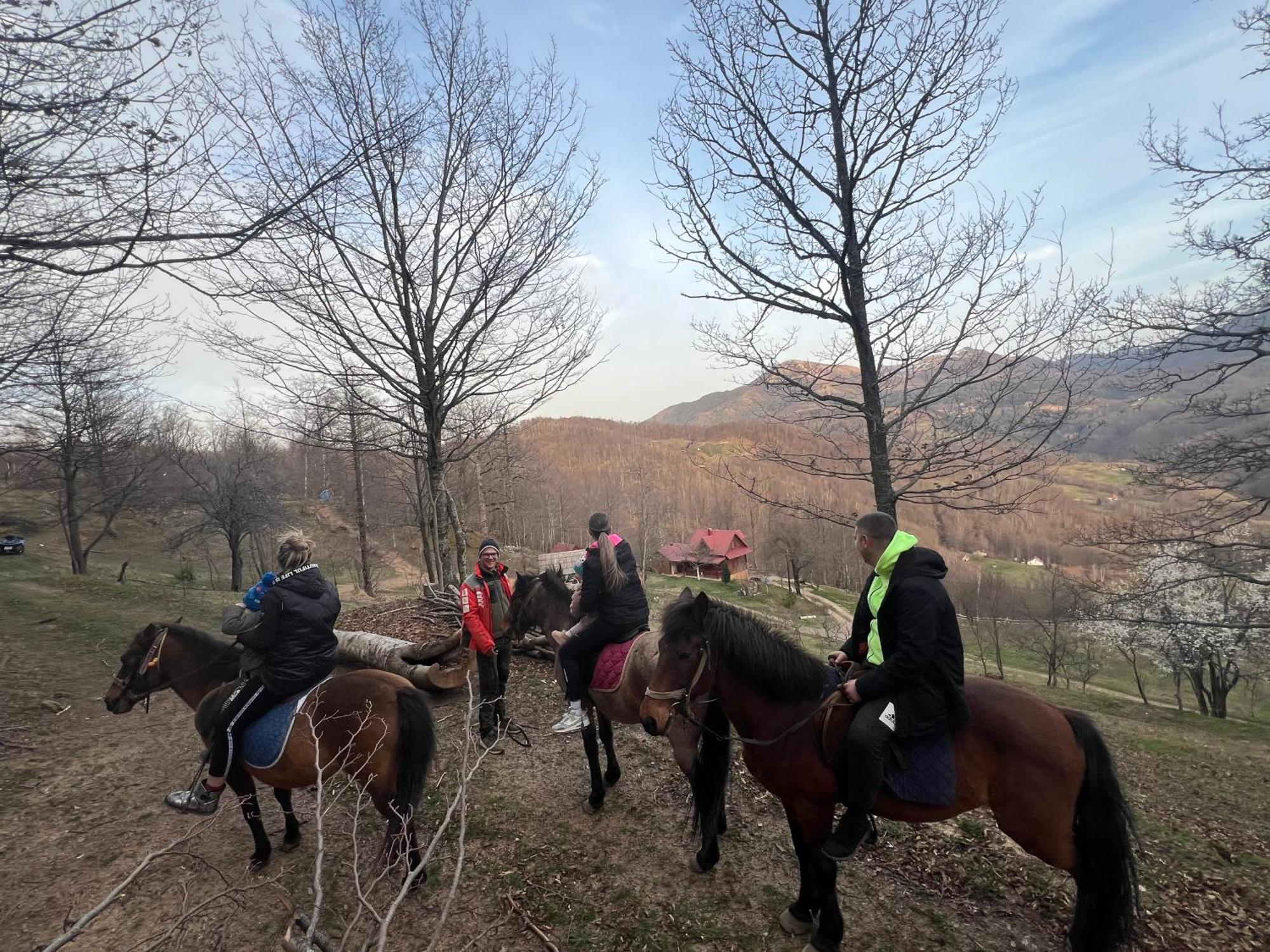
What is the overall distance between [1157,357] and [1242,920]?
24.5 ft

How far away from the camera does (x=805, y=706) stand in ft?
11.4

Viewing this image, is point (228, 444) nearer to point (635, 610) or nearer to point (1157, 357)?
point (635, 610)

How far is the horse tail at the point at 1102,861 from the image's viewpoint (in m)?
2.86

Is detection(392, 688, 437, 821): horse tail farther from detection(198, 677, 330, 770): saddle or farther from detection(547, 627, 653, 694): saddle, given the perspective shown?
detection(547, 627, 653, 694): saddle

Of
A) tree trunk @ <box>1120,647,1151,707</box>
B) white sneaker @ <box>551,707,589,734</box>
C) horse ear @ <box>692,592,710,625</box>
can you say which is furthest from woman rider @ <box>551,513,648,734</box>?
tree trunk @ <box>1120,647,1151,707</box>

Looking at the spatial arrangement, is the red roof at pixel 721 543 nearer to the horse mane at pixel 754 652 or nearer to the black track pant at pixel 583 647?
the black track pant at pixel 583 647

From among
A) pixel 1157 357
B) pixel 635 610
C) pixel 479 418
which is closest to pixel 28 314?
pixel 479 418

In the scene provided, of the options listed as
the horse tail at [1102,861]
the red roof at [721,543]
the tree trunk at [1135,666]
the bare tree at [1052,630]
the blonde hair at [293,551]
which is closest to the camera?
the horse tail at [1102,861]

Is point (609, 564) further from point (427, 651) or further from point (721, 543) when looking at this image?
point (721, 543)

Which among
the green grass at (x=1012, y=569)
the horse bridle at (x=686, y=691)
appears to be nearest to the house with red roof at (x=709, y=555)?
the green grass at (x=1012, y=569)

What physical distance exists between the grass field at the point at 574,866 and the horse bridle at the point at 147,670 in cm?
122

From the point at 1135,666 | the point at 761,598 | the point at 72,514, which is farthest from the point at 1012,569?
the point at 72,514

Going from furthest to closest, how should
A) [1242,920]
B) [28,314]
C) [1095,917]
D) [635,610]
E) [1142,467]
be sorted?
[1142,467]
[28,314]
[635,610]
[1242,920]
[1095,917]

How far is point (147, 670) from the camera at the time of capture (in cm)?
457
